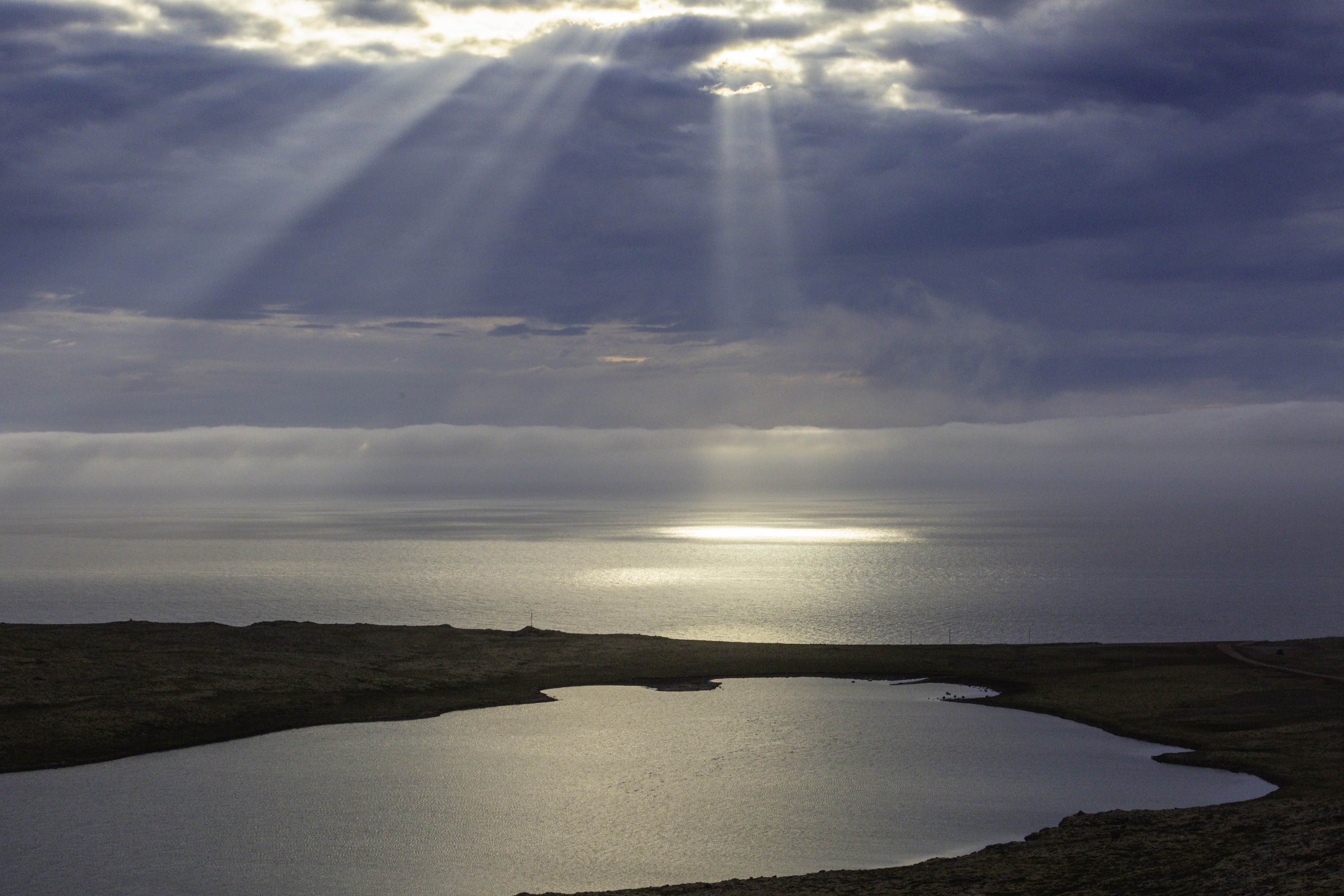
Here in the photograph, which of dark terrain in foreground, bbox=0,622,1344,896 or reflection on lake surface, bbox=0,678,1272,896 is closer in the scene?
dark terrain in foreground, bbox=0,622,1344,896

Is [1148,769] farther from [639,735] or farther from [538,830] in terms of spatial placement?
[538,830]

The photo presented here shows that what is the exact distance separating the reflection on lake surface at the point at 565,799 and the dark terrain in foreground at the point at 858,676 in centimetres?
304

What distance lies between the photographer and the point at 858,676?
7800cm

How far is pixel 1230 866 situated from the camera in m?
32.8

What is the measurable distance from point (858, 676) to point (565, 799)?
36.6 m

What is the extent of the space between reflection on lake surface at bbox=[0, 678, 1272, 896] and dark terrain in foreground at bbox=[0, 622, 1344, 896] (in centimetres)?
304

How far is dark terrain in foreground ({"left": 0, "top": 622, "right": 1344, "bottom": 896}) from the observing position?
33812 mm

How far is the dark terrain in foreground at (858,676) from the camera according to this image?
33.8 meters

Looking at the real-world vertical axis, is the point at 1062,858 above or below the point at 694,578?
below

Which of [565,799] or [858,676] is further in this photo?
[858,676]

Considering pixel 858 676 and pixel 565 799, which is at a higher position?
pixel 858 676

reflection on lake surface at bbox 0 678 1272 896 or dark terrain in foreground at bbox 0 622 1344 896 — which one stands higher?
dark terrain in foreground at bbox 0 622 1344 896

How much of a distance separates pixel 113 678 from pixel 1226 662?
74.3 metres

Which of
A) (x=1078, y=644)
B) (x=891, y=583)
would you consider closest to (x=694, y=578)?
(x=891, y=583)
